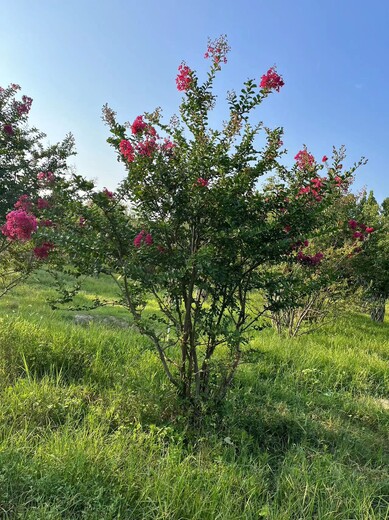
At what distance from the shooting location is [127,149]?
8.25 ft

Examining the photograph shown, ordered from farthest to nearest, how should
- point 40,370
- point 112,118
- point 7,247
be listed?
point 7,247, point 40,370, point 112,118

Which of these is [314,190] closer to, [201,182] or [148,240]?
[201,182]

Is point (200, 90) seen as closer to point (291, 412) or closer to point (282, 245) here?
point (282, 245)

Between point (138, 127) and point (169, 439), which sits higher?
point (138, 127)

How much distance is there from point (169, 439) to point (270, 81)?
254 centimetres

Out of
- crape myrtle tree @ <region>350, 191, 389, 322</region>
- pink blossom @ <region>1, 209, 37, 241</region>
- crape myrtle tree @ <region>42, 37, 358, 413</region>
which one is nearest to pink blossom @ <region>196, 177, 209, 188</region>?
crape myrtle tree @ <region>42, 37, 358, 413</region>

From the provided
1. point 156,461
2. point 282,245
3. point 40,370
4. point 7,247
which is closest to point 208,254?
point 282,245

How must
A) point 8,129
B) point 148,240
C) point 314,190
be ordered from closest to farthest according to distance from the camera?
point 148,240 → point 314,190 → point 8,129

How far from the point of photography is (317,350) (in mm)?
4988

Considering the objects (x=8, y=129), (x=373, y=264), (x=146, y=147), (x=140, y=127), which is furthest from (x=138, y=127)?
(x=373, y=264)

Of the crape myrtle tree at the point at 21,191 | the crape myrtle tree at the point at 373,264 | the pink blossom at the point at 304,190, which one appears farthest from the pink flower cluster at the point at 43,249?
the crape myrtle tree at the point at 373,264

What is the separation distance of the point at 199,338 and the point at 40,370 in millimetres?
1654

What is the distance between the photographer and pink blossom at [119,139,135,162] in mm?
2516

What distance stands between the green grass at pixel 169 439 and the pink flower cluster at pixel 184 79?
2.01m
